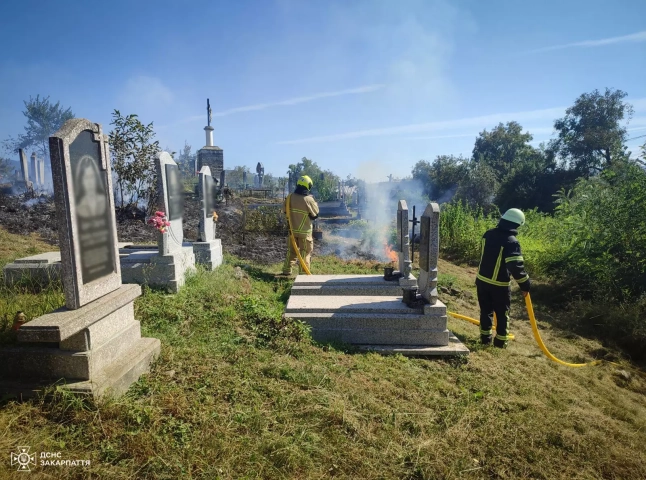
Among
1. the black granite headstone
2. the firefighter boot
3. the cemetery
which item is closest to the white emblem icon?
the cemetery

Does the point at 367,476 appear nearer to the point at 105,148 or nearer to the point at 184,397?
the point at 184,397

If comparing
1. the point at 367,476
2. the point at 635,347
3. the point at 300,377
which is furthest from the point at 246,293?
the point at 635,347

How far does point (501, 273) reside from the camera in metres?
5.44

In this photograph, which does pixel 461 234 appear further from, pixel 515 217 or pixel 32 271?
pixel 32 271

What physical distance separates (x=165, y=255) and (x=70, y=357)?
132 inches

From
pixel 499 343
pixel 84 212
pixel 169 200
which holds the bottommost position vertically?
pixel 499 343

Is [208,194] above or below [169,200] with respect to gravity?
above

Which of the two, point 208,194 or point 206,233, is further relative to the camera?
point 208,194

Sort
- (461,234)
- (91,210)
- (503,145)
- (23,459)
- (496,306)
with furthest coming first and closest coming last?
(503,145) < (461,234) < (496,306) < (91,210) < (23,459)

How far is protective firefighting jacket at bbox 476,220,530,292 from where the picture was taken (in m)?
5.31

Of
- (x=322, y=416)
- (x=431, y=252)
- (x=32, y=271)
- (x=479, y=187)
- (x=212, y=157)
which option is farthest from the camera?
(x=479, y=187)

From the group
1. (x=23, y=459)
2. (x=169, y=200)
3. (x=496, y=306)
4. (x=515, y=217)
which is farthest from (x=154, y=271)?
(x=515, y=217)

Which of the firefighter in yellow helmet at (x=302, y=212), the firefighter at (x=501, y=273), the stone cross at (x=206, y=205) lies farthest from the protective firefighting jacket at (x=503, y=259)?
the stone cross at (x=206, y=205)

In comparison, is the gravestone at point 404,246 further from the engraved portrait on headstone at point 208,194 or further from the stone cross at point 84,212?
the stone cross at point 84,212
